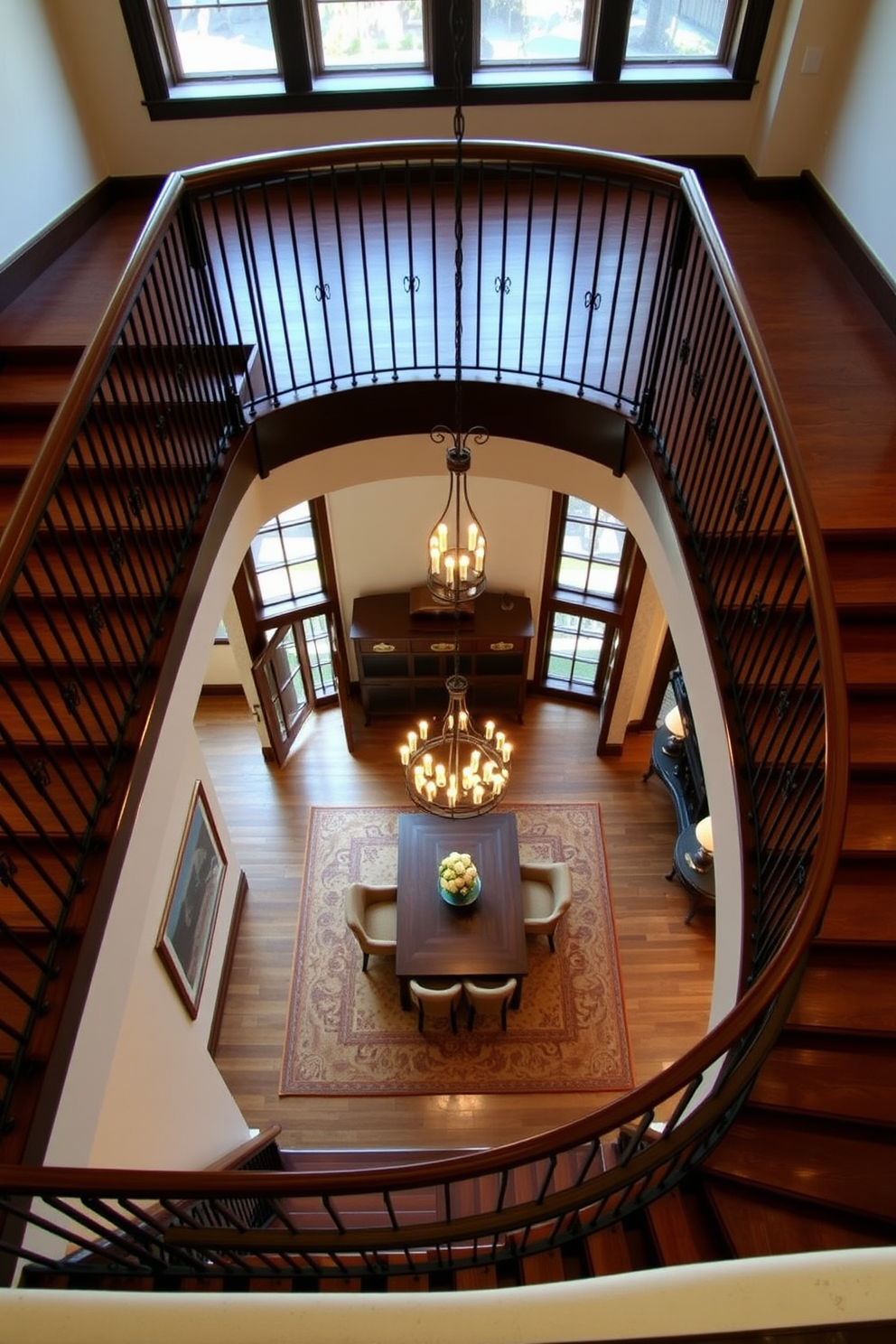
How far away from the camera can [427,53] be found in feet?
16.2

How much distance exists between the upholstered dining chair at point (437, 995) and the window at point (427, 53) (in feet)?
18.3

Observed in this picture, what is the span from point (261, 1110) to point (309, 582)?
4081 millimetres

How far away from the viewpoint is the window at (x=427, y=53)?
482 centimetres

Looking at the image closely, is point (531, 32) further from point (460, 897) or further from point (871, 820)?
point (460, 897)

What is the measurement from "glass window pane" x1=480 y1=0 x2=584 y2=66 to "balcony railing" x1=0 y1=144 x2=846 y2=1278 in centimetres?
104

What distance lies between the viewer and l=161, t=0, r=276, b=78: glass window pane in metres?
4.81

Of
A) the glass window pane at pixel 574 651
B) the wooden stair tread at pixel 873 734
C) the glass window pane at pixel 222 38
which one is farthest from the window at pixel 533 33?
the wooden stair tread at pixel 873 734

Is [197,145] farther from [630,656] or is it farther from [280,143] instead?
[630,656]

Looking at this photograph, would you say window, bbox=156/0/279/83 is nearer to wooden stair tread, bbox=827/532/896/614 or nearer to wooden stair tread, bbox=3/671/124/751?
wooden stair tread, bbox=3/671/124/751

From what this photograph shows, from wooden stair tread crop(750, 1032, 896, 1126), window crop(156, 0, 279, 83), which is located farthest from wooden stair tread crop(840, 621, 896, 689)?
window crop(156, 0, 279, 83)

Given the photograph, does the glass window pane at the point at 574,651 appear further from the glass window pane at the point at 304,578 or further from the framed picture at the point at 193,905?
the framed picture at the point at 193,905

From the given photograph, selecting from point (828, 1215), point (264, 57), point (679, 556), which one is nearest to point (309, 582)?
point (264, 57)

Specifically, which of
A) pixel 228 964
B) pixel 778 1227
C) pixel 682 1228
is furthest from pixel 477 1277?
pixel 228 964

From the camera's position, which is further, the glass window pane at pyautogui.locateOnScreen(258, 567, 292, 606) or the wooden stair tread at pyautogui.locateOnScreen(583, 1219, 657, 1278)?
the glass window pane at pyautogui.locateOnScreen(258, 567, 292, 606)
